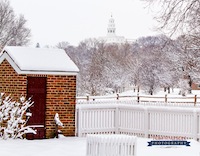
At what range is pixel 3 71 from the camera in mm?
14734

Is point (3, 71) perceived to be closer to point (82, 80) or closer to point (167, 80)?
point (82, 80)

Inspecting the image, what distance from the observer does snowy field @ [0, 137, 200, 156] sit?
38.9 ft

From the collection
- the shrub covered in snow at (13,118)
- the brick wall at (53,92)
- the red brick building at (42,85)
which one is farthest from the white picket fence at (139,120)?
the shrub covered in snow at (13,118)

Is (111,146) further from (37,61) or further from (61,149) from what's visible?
(37,61)

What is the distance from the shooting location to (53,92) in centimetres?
1468

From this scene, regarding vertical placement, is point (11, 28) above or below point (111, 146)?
above

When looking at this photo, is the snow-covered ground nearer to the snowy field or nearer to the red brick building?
the snowy field

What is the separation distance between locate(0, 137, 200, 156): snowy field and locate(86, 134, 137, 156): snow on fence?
1496 mm

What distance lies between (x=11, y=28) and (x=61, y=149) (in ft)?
168

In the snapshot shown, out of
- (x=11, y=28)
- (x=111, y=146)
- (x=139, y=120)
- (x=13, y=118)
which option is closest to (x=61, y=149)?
(x=13, y=118)

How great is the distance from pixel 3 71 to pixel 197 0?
6.98m

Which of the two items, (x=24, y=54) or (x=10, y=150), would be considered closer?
(x=10, y=150)

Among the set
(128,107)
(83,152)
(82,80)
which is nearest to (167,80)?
(82,80)

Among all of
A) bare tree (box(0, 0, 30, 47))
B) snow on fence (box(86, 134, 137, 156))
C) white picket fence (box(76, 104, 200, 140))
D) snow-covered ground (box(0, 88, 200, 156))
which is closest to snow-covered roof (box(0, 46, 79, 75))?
white picket fence (box(76, 104, 200, 140))
